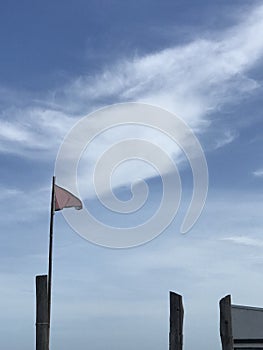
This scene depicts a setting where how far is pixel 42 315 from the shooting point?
1456 centimetres

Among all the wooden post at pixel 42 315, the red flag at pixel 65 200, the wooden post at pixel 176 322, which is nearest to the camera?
the wooden post at pixel 42 315

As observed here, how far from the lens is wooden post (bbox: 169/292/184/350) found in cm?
1541

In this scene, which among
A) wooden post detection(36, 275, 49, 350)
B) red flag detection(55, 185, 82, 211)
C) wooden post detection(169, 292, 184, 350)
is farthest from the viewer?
red flag detection(55, 185, 82, 211)

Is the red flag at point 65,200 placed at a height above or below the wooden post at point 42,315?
above

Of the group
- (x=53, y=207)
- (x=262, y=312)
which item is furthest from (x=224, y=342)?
(x=53, y=207)

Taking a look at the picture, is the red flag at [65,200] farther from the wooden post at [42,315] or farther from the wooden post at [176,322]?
Answer: the wooden post at [176,322]

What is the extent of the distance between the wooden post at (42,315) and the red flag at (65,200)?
339cm

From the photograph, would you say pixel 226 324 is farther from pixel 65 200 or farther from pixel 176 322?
pixel 65 200

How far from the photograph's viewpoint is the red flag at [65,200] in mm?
17844

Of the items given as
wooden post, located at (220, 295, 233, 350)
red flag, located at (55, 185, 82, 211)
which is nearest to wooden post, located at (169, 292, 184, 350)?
wooden post, located at (220, 295, 233, 350)

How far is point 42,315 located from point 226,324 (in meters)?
4.12

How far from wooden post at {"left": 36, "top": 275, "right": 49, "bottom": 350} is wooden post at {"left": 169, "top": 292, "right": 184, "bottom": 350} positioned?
112 inches

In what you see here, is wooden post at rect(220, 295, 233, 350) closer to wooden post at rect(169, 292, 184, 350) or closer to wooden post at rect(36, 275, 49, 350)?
wooden post at rect(169, 292, 184, 350)

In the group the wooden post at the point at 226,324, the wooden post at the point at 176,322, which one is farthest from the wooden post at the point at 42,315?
the wooden post at the point at 226,324
